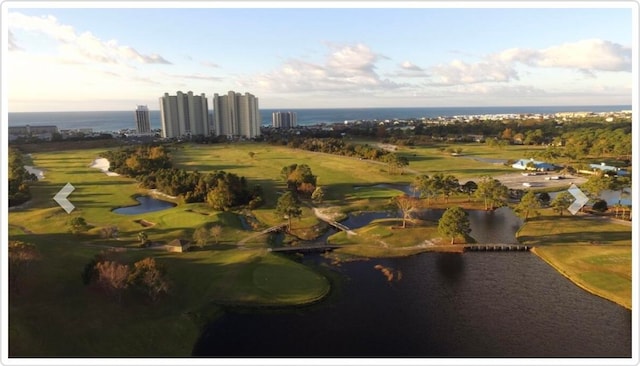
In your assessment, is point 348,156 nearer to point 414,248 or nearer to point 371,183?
point 371,183

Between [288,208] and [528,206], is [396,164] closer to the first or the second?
[528,206]

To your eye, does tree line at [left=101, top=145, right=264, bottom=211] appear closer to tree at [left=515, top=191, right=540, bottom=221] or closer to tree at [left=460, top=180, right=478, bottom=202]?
tree at [left=460, top=180, right=478, bottom=202]

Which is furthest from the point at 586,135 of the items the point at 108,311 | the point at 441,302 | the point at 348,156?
the point at 108,311

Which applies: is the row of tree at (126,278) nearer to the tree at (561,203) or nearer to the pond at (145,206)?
the pond at (145,206)

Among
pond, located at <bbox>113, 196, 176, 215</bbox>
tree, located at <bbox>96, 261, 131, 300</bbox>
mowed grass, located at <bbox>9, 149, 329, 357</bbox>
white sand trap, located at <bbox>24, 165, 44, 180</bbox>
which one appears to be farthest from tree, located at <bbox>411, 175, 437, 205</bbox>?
white sand trap, located at <bbox>24, 165, 44, 180</bbox>

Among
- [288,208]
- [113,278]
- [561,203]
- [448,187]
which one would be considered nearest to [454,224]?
[448,187]
